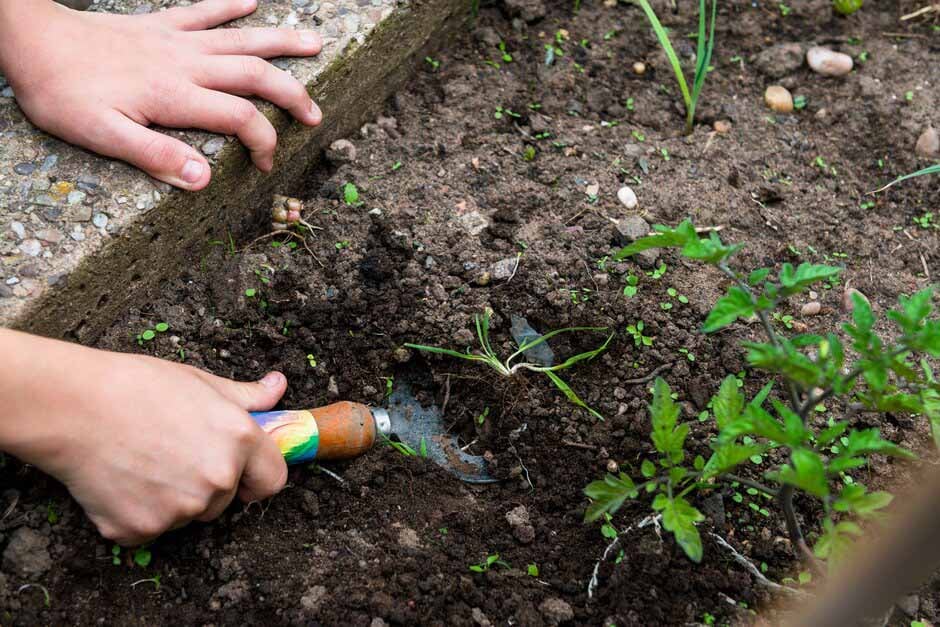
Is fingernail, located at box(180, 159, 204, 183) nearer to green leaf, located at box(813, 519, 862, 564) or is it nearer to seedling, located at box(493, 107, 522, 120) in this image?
seedling, located at box(493, 107, 522, 120)

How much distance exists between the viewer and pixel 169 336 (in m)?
1.84

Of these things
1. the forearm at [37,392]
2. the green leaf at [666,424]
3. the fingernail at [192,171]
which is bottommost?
the green leaf at [666,424]

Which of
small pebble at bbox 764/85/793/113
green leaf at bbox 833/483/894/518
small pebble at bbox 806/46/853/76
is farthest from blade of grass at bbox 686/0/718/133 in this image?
green leaf at bbox 833/483/894/518

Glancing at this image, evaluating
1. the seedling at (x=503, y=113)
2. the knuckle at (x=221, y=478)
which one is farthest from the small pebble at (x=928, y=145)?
the knuckle at (x=221, y=478)

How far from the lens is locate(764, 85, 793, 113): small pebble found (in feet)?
7.86

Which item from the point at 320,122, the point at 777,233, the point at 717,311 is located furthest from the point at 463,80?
the point at 717,311

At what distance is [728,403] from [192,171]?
1.22 meters

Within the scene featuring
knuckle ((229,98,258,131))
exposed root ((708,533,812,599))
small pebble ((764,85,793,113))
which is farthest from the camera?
small pebble ((764,85,793,113))

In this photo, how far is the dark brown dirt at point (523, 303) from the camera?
1559 millimetres

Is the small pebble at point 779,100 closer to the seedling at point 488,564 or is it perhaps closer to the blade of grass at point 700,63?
the blade of grass at point 700,63

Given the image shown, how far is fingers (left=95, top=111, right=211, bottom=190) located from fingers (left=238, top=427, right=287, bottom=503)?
2.04ft

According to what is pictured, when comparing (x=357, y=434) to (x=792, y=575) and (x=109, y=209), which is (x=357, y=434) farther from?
(x=792, y=575)

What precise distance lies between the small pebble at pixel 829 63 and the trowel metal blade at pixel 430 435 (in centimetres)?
159

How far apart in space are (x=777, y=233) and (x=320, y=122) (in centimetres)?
121
